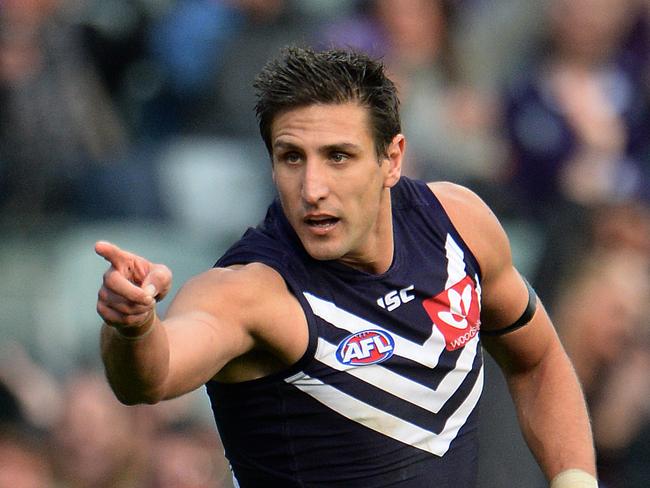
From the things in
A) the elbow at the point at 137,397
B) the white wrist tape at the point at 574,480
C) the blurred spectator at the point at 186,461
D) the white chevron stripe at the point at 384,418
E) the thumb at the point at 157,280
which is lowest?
the blurred spectator at the point at 186,461

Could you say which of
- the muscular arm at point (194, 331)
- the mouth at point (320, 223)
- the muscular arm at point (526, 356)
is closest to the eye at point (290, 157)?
the mouth at point (320, 223)

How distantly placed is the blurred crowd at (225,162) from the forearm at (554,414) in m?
1.91

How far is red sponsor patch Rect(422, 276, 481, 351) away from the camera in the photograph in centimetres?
428

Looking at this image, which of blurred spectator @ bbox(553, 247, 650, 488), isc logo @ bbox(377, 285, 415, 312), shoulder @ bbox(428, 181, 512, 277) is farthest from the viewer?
blurred spectator @ bbox(553, 247, 650, 488)

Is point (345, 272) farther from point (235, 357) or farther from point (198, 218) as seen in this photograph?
point (198, 218)

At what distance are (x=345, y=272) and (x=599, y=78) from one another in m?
4.50

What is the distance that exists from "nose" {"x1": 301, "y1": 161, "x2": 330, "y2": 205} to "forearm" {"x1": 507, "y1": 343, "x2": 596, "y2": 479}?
4.41ft

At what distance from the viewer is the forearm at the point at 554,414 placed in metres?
4.61

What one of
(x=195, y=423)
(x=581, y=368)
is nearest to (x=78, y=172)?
(x=195, y=423)

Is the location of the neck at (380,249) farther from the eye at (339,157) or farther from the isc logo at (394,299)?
the eye at (339,157)

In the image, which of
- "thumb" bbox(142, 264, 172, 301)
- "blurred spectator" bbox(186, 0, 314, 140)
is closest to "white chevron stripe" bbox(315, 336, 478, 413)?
"thumb" bbox(142, 264, 172, 301)

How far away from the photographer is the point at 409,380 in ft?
13.6

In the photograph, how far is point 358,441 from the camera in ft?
13.3

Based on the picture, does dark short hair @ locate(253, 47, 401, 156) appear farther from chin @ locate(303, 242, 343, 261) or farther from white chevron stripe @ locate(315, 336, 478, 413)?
white chevron stripe @ locate(315, 336, 478, 413)
